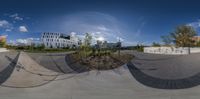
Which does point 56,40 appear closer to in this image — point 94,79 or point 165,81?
point 94,79

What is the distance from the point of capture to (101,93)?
264 centimetres

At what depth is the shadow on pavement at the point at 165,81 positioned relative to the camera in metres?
2.96

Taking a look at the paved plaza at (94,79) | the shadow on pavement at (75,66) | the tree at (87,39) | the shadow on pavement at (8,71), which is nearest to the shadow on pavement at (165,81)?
the paved plaza at (94,79)

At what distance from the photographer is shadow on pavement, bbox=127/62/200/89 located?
296 centimetres

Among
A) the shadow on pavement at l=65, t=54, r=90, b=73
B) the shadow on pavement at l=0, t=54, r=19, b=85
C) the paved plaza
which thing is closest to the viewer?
the paved plaza

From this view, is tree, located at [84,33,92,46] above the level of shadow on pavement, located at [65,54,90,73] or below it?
above

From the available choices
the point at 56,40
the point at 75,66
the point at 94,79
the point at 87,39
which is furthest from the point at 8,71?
the point at 87,39

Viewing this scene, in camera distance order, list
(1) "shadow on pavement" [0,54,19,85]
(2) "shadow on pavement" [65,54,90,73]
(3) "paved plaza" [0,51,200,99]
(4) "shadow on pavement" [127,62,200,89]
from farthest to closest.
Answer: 1. (2) "shadow on pavement" [65,54,90,73]
2. (1) "shadow on pavement" [0,54,19,85]
3. (4) "shadow on pavement" [127,62,200,89]
4. (3) "paved plaza" [0,51,200,99]

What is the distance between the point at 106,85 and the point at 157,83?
90cm

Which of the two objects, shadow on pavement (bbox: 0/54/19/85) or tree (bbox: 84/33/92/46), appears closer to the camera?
shadow on pavement (bbox: 0/54/19/85)

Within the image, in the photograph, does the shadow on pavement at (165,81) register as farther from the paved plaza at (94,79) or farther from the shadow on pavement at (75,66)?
the shadow on pavement at (75,66)

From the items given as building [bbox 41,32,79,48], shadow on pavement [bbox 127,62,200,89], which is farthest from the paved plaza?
building [bbox 41,32,79,48]

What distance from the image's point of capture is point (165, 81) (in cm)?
322

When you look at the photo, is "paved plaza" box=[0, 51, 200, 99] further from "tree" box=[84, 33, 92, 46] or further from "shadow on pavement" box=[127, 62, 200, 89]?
"tree" box=[84, 33, 92, 46]
